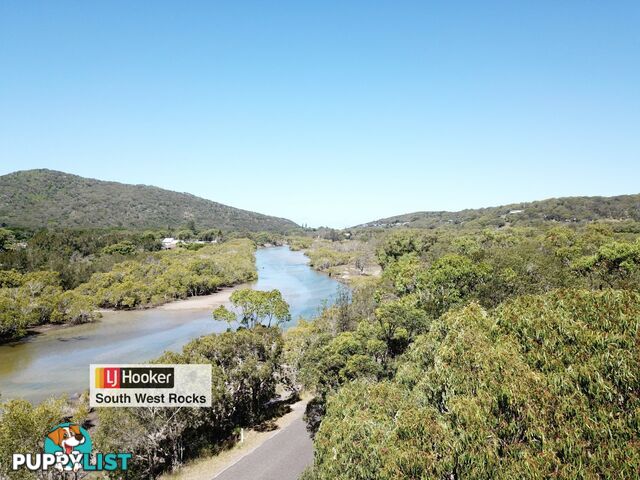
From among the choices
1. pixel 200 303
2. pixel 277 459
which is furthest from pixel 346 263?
pixel 277 459

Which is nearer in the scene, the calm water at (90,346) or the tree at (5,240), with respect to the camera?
the calm water at (90,346)

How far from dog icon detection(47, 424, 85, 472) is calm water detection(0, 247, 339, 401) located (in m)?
12.4

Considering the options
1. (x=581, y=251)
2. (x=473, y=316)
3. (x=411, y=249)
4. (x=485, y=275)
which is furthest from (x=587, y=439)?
(x=411, y=249)

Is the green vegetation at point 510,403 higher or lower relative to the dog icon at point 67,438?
higher

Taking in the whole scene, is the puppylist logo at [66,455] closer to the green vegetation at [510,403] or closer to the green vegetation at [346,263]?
the green vegetation at [510,403]

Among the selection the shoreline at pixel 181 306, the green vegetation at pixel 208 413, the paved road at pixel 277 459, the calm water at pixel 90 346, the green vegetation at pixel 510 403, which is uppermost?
the green vegetation at pixel 510 403

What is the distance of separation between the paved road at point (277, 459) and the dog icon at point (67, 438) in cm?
526

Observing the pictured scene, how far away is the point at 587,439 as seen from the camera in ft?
22.5

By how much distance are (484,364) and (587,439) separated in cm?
219

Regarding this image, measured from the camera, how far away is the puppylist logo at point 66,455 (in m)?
12.4

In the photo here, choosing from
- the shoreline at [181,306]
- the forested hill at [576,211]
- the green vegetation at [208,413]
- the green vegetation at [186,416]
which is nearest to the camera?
the green vegetation at [186,416]

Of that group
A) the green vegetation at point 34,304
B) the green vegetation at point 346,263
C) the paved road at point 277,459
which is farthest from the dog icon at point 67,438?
the green vegetation at point 346,263

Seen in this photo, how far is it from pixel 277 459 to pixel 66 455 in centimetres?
788

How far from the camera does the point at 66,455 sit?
12.8 m
